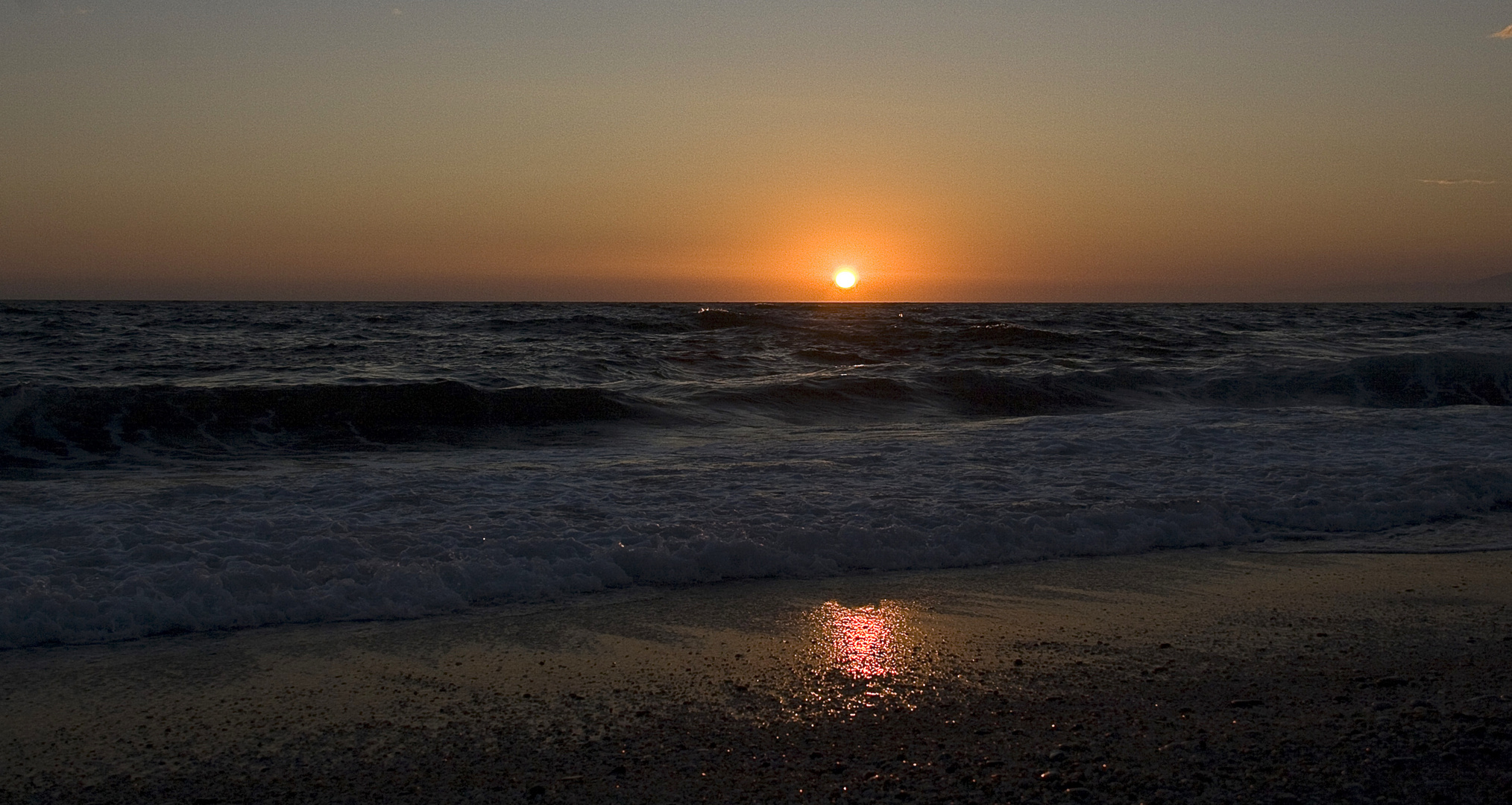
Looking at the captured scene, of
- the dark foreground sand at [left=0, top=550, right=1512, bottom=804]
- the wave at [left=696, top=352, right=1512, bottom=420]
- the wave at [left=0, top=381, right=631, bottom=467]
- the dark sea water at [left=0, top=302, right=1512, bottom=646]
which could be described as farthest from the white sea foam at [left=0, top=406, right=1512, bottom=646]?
the wave at [left=696, top=352, right=1512, bottom=420]

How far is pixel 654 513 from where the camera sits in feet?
20.1

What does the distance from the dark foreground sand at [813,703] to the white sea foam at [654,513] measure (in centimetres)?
36

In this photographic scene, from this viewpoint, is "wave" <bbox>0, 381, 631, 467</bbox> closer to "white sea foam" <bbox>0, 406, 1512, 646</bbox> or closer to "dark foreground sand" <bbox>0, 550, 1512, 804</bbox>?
"white sea foam" <bbox>0, 406, 1512, 646</bbox>

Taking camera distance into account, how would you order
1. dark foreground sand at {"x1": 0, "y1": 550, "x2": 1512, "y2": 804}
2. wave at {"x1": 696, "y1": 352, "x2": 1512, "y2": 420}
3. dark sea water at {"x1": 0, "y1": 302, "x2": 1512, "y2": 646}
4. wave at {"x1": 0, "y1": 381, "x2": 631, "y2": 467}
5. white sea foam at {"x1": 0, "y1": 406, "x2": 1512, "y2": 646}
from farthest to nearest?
wave at {"x1": 696, "y1": 352, "x2": 1512, "y2": 420} < wave at {"x1": 0, "y1": 381, "x2": 631, "y2": 467} < dark sea water at {"x1": 0, "y1": 302, "x2": 1512, "y2": 646} < white sea foam at {"x1": 0, "y1": 406, "x2": 1512, "y2": 646} < dark foreground sand at {"x1": 0, "y1": 550, "x2": 1512, "y2": 804}

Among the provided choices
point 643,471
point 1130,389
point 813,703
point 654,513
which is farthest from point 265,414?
→ point 1130,389

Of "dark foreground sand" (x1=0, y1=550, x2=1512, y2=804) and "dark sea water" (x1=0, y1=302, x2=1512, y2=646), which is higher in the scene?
"dark sea water" (x1=0, y1=302, x2=1512, y2=646)

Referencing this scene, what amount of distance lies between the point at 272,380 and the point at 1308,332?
26.4 metres

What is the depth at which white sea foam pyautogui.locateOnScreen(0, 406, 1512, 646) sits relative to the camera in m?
4.62

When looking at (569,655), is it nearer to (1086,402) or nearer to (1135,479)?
(1135,479)

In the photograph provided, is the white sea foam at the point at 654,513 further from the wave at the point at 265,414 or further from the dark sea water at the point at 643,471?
the wave at the point at 265,414

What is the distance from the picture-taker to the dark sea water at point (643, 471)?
4941 mm

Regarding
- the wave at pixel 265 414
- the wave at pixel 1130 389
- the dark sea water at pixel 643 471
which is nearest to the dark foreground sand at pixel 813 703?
the dark sea water at pixel 643 471

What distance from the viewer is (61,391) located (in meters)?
11.5

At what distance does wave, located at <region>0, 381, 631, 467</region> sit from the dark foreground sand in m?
6.84
